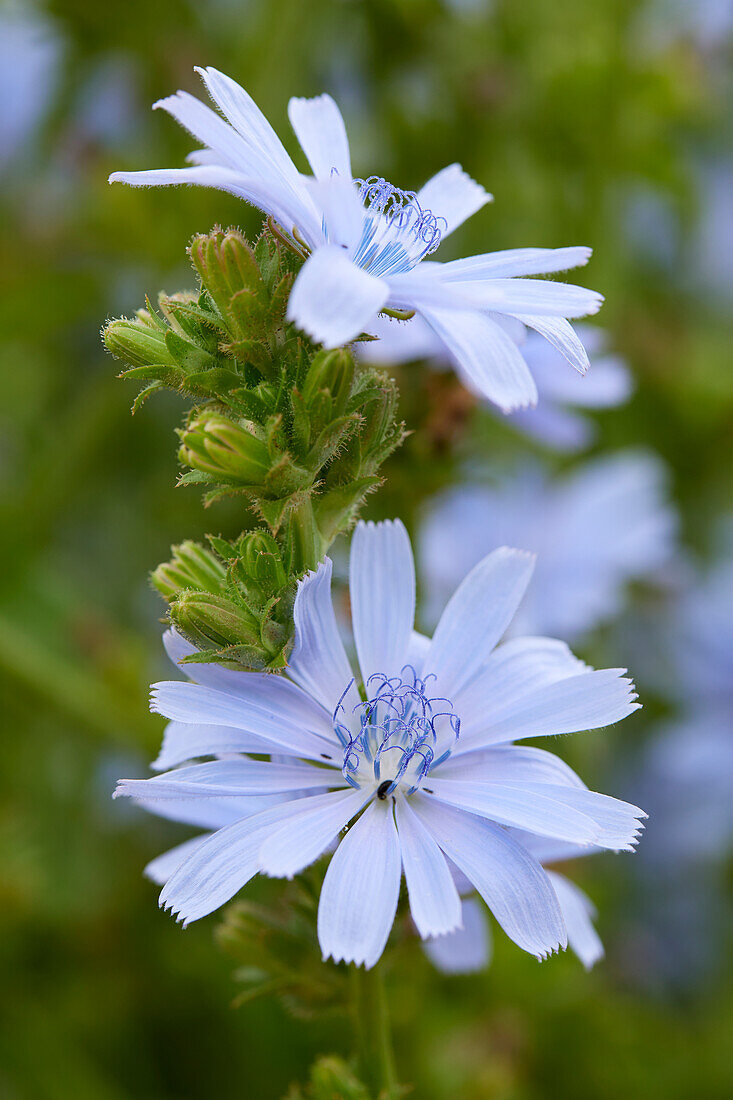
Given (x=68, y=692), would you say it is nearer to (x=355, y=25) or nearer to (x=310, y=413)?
(x=310, y=413)

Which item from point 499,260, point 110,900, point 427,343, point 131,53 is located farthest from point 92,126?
point 499,260

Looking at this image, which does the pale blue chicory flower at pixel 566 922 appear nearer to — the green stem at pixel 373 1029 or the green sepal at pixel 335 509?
the green stem at pixel 373 1029

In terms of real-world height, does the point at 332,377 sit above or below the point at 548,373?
below

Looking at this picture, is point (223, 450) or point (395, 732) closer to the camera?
point (223, 450)

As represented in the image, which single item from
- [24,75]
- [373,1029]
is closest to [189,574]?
[373,1029]

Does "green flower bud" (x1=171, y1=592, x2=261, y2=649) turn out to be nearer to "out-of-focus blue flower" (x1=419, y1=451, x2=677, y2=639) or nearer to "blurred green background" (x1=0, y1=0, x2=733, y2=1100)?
"blurred green background" (x1=0, y1=0, x2=733, y2=1100)

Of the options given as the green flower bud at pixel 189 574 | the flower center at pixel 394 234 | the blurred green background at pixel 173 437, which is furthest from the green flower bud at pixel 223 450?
the blurred green background at pixel 173 437

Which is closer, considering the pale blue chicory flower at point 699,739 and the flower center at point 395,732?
the flower center at point 395,732

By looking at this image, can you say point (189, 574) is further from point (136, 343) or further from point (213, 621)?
point (136, 343)
